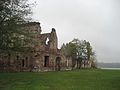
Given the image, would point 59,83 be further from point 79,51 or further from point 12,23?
point 79,51

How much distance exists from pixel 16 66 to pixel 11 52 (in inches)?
636

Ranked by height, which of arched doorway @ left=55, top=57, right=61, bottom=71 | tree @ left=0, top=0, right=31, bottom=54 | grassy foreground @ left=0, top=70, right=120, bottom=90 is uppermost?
tree @ left=0, top=0, right=31, bottom=54

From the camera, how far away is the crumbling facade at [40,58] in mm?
44500

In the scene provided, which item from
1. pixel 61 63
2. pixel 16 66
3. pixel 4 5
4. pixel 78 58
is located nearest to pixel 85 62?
pixel 78 58

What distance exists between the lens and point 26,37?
29.8m

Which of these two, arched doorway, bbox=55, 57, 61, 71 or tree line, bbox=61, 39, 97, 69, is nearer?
arched doorway, bbox=55, 57, 61, 71

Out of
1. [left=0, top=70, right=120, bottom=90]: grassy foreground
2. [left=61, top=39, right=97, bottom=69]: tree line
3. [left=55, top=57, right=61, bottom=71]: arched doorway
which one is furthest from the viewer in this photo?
[left=61, top=39, right=97, bottom=69]: tree line

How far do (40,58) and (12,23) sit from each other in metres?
23.3

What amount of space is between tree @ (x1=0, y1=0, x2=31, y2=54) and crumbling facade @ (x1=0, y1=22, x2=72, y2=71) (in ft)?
42.6

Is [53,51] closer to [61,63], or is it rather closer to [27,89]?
[61,63]

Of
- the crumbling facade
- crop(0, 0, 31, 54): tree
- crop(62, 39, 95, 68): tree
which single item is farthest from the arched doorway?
crop(0, 0, 31, 54): tree

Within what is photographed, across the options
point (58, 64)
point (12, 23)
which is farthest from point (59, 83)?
point (58, 64)

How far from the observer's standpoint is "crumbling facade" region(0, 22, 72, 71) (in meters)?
44.5

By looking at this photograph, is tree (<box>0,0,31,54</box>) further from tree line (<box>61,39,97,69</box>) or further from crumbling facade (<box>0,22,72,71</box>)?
tree line (<box>61,39,97,69</box>)
